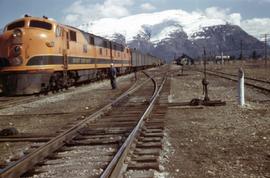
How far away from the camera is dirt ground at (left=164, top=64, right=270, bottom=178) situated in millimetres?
6583

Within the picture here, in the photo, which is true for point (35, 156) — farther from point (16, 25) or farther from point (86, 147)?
point (16, 25)

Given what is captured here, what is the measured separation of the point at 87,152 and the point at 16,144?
2190 millimetres

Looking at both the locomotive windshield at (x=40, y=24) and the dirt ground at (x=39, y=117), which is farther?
the locomotive windshield at (x=40, y=24)

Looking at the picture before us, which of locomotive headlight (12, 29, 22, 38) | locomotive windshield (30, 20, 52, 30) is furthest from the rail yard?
locomotive windshield (30, 20, 52, 30)

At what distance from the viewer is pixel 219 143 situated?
333 inches

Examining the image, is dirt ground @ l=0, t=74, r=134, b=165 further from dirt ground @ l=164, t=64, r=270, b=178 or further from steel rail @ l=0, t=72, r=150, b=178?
dirt ground @ l=164, t=64, r=270, b=178

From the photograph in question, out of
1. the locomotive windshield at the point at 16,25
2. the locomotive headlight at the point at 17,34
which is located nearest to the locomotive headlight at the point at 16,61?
the locomotive headlight at the point at 17,34

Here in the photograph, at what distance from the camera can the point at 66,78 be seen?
24.4 meters

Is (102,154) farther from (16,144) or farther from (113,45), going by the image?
(113,45)

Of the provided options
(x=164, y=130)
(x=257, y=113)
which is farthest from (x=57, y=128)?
(x=257, y=113)

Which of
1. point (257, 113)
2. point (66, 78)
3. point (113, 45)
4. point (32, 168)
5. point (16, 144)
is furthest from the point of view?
point (113, 45)

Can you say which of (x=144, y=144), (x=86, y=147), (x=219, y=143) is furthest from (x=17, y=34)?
(x=219, y=143)

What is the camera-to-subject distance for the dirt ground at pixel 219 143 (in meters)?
6.58

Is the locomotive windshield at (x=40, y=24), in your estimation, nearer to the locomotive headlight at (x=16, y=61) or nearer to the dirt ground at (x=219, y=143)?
the locomotive headlight at (x=16, y=61)
